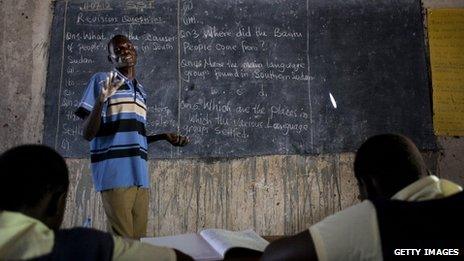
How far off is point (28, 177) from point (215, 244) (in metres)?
0.51

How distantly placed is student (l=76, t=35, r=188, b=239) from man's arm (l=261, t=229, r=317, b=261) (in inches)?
55.1

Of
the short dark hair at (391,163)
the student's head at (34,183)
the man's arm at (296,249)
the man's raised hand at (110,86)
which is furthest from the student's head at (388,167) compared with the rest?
the man's raised hand at (110,86)

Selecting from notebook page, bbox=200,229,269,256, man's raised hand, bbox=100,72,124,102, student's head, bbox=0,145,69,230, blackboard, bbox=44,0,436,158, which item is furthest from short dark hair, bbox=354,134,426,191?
blackboard, bbox=44,0,436,158

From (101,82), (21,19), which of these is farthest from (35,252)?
(21,19)

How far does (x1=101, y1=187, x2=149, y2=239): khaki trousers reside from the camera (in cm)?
221

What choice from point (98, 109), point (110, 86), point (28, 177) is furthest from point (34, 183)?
point (110, 86)

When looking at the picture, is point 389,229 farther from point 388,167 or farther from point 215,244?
point 215,244

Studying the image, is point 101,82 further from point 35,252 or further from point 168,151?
point 35,252

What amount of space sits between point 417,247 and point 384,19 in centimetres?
294

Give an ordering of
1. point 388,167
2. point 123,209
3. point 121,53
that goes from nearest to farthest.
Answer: point 388,167 → point 123,209 → point 121,53

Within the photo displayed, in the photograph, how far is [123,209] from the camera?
2.21 metres

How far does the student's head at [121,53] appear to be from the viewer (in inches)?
97.5

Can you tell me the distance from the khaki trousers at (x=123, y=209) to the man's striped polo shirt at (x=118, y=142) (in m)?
0.04

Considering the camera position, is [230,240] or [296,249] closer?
[296,249]
